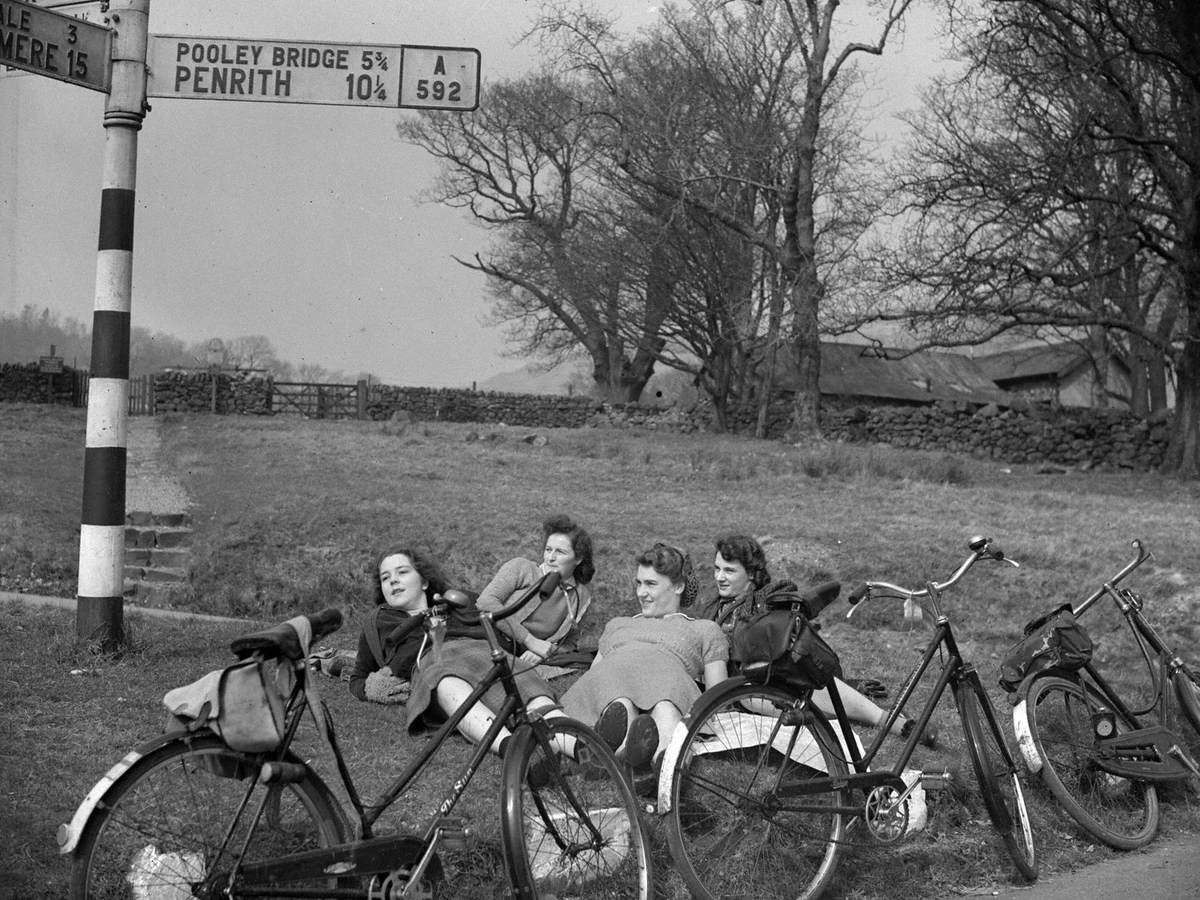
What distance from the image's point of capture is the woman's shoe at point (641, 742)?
15.9 feet

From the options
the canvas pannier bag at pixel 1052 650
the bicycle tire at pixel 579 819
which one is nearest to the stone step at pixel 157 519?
the canvas pannier bag at pixel 1052 650

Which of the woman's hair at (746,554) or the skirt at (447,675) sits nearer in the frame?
the skirt at (447,675)

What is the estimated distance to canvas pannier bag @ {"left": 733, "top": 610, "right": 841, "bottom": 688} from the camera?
14.3 ft

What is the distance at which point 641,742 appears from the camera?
4852mm

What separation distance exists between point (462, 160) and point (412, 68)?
41459mm

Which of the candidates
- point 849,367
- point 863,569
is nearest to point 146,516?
point 863,569

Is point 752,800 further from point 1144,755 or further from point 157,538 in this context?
point 157,538

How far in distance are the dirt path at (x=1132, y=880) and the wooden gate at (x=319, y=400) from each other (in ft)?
109

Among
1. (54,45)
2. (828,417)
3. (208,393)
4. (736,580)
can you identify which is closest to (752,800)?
(736,580)

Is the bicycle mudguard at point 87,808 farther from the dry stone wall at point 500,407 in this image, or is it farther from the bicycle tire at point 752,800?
the dry stone wall at point 500,407

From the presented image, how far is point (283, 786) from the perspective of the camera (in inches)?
138

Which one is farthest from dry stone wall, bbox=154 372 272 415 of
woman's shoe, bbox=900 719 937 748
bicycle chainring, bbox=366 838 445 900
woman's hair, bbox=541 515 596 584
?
bicycle chainring, bbox=366 838 445 900

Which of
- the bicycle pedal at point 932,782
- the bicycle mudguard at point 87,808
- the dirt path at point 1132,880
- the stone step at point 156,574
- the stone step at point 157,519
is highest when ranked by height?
the bicycle mudguard at point 87,808

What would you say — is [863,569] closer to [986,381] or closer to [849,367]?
[849,367]
